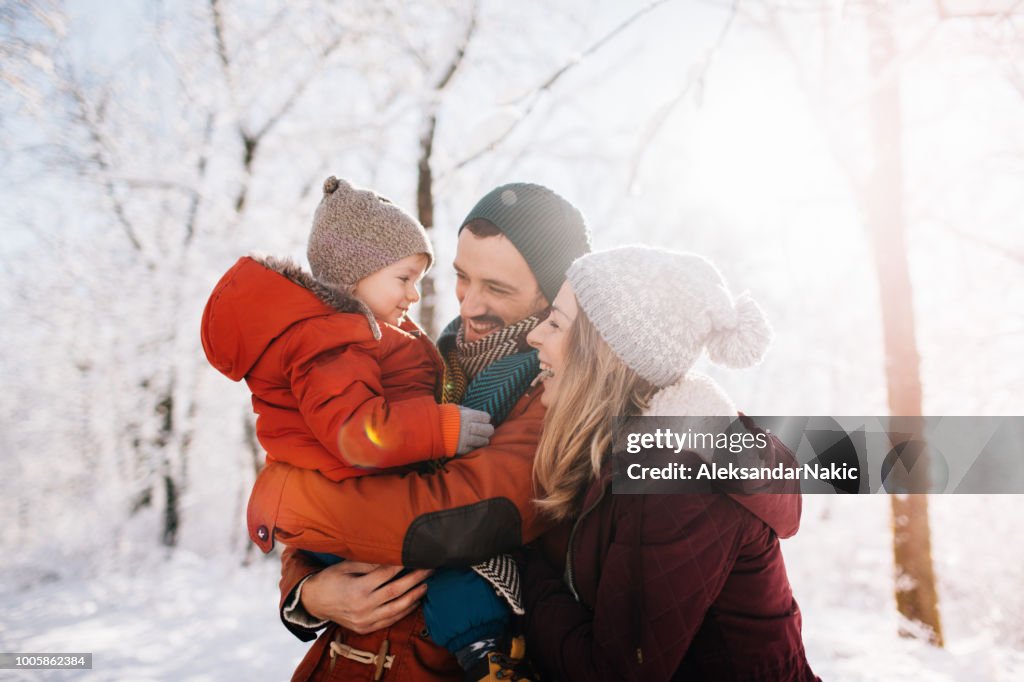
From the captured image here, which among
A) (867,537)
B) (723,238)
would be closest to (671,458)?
(723,238)

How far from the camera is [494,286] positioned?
7.07 ft

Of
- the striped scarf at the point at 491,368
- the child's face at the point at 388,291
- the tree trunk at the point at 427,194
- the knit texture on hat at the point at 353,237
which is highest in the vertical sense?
the tree trunk at the point at 427,194

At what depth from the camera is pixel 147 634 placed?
5.68 m

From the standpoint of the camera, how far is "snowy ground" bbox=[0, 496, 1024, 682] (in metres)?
4.03

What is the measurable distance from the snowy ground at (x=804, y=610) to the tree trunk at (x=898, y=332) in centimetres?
40

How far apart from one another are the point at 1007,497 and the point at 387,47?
44.0 feet

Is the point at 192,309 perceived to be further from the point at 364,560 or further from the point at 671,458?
the point at 671,458

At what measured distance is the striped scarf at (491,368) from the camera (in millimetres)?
1872

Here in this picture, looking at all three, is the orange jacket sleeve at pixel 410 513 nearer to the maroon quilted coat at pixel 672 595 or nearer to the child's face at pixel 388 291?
the maroon quilted coat at pixel 672 595

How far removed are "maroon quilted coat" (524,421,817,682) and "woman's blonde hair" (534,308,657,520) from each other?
0.08 metres

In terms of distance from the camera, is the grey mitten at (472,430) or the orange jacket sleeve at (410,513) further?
the grey mitten at (472,430)

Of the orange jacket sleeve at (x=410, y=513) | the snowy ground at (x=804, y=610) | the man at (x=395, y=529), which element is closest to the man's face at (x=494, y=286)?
the man at (x=395, y=529)

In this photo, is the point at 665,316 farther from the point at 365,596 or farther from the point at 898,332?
the point at 898,332

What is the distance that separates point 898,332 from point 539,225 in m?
4.50
